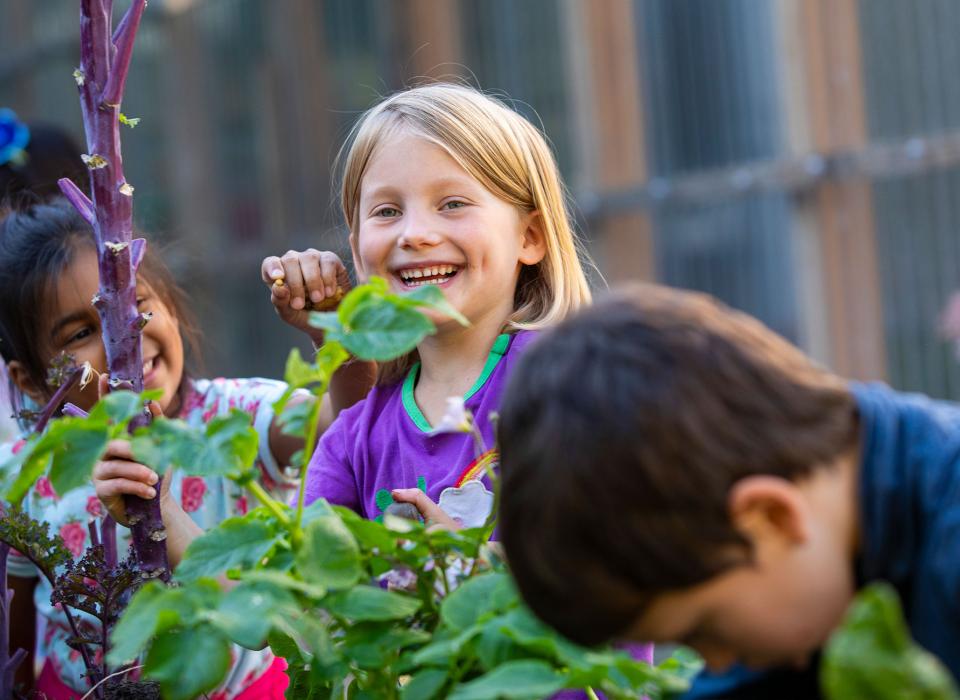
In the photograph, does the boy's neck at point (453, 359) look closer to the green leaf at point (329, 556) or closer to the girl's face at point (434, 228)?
the girl's face at point (434, 228)

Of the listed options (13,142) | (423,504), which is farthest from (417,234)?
(13,142)

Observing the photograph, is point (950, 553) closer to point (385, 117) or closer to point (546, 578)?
point (546, 578)

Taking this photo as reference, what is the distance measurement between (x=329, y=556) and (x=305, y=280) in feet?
2.30

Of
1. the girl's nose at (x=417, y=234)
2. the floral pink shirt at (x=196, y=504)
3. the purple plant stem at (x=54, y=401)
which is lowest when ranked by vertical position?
the floral pink shirt at (x=196, y=504)

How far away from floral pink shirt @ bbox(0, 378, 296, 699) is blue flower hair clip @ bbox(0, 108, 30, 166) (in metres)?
0.91

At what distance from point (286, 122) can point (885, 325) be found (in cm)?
338

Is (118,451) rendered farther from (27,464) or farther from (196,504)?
(196,504)

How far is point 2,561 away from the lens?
156 centimetres

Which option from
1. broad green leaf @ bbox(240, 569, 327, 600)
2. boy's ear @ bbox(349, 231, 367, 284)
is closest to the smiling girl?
boy's ear @ bbox(349, 231, 367, 284)

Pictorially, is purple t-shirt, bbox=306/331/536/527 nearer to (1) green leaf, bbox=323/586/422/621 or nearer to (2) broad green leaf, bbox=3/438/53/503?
(1) green leaf, bbox=323/586/422/621

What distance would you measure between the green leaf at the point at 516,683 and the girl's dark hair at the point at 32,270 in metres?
1.24

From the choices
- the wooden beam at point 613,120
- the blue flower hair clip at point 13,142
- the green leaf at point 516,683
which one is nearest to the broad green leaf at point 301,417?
the green leaf at point 516,683

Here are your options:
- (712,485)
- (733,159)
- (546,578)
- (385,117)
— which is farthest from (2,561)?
(733,159)

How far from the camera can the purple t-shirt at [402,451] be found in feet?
5.42
